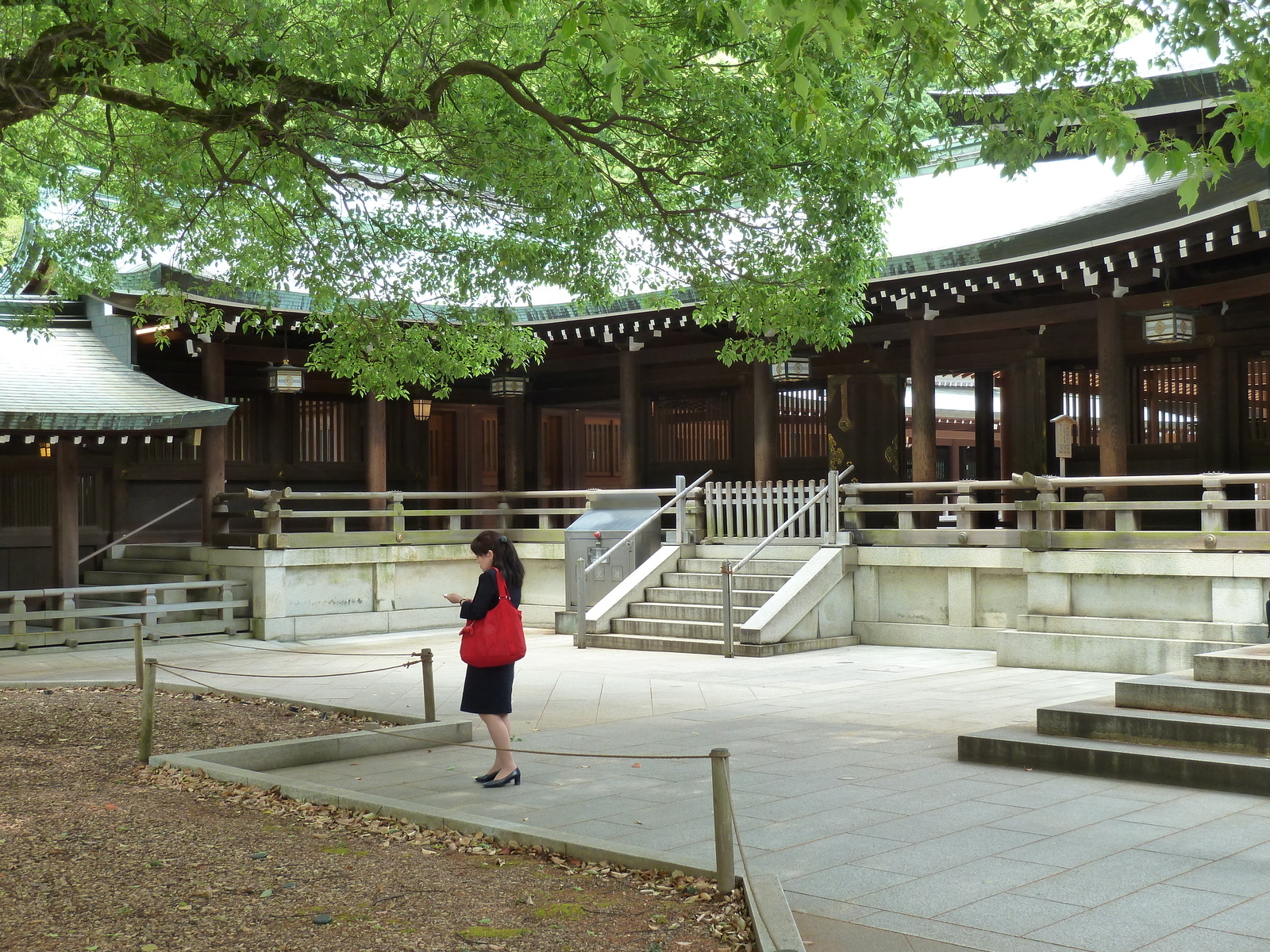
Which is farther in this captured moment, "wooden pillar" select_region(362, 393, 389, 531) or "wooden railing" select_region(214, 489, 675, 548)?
"wooden pillar" select_region(362, 393, 389, 531)

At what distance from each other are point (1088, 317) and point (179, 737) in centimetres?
1247

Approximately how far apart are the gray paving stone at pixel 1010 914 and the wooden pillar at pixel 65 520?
593 inches

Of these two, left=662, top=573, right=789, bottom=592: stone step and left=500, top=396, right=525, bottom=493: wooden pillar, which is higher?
left=500, top=396, right=525, bottom=493: wooden pillar

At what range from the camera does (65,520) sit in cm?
1677

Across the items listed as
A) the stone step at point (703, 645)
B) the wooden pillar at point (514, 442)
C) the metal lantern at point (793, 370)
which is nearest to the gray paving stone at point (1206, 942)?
the stone step at point (703, 645)

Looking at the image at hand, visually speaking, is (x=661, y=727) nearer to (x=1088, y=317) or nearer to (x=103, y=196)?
(x=1088, y=317)

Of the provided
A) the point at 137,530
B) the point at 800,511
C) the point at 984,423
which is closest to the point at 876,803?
the point at 800,511

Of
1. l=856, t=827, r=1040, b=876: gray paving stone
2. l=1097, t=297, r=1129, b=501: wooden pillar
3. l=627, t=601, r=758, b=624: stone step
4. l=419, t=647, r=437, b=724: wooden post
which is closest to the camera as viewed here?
l=856, t=827, r=1040, b=876: gray paving stone

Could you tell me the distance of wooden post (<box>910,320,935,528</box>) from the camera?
54.7 feet

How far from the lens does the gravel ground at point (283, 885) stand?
4605 millimetres

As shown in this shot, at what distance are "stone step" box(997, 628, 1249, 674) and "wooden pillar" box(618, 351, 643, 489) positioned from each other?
845 cm

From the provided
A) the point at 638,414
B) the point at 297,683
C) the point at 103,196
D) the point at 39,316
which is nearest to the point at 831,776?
the point at 297,683

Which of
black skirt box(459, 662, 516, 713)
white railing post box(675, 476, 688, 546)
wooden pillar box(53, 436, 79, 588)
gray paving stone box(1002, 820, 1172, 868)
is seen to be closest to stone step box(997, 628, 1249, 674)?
white railing post box(675, 476, 688, 546)

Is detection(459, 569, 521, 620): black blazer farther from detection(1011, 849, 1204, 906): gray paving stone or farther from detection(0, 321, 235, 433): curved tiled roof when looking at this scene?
detection(0, 321, 235, 433): curved tiled roof
